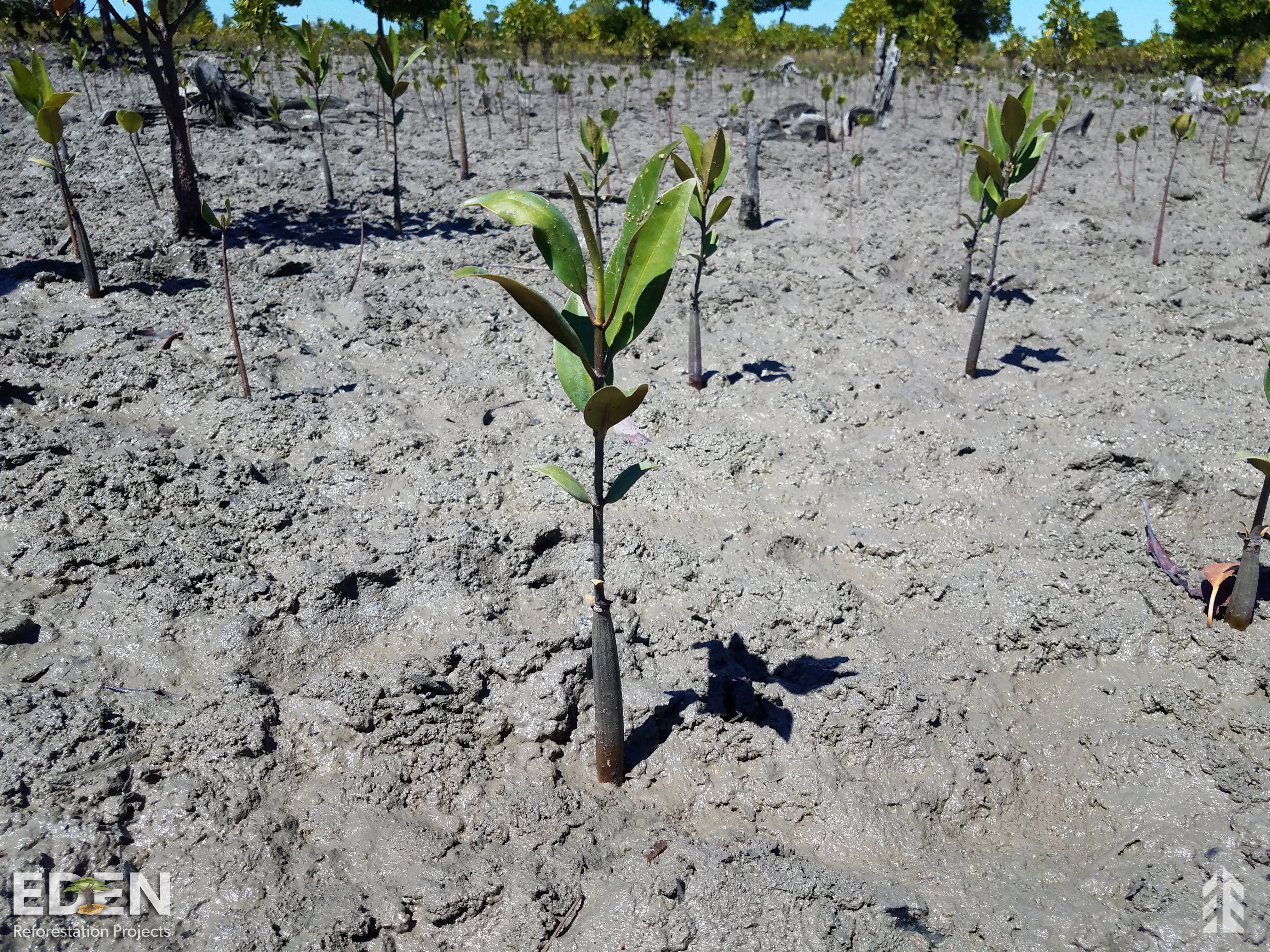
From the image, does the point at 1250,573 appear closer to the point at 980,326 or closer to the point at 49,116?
the point at 980,326

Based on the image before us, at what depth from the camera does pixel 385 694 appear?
289 centimetres

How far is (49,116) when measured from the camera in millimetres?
4949

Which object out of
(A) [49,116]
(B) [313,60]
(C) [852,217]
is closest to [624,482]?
(A) [49,116]

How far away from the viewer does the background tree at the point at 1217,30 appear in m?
20.3

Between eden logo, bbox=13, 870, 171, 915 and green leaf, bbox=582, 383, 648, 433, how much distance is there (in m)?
1.75

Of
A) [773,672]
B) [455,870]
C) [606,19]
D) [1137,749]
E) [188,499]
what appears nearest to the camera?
[455,870]

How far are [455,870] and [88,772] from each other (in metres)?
1.20

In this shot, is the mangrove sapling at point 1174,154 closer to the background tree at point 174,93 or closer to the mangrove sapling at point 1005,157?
the mangrove sapling at point 1005,157

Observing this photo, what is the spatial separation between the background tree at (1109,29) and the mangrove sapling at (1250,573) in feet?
134

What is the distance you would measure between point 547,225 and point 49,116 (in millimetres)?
5042

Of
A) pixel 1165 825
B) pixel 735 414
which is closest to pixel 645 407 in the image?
pixel 735 414

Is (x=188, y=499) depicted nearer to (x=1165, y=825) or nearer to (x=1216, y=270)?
(x=1165, y=825)

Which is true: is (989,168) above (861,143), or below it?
below

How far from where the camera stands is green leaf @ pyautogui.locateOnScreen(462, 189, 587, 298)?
1.83 m
